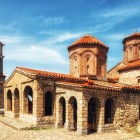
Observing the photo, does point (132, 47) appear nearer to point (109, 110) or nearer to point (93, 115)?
point (109, 110)

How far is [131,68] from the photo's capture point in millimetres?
20328

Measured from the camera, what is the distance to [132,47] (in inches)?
894

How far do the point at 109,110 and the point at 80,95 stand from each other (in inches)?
141

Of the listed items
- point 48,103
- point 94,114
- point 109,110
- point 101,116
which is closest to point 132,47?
point 109,110

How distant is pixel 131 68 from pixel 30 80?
10.4 metres

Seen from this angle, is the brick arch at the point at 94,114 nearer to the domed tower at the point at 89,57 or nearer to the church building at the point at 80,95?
the church building at the point at 80,95

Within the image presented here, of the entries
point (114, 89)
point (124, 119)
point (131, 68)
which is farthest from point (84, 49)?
point (124, 119)

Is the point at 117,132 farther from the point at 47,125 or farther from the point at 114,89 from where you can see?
the point at 47,125

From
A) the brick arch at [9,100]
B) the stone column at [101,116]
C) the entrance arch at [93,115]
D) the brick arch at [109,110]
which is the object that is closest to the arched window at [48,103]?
the entrance arch at [93,115]

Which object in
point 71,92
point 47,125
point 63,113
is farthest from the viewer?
point 63,113

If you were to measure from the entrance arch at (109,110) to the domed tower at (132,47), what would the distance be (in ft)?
30.2

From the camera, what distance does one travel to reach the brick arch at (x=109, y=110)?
15.1 m

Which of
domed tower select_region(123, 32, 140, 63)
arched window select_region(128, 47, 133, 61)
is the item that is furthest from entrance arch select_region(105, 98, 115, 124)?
arched window select_region(128, 47, 133, 61)

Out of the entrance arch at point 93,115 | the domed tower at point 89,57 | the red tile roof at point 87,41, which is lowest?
the entrance arch at point 93,115
